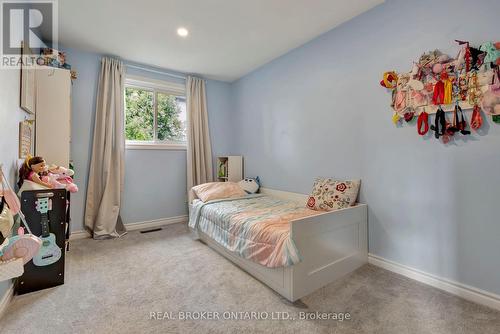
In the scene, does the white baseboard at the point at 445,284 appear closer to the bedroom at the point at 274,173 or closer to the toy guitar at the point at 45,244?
the bedroom at the point at 274,173

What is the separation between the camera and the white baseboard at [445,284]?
1597mm

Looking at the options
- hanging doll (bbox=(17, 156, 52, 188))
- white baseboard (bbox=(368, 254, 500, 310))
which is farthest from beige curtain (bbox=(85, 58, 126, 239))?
white baseboard (bbox=(368, 254, 500, 310))

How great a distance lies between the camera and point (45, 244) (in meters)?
1.85

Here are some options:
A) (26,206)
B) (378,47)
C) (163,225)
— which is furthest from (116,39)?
(378,47)

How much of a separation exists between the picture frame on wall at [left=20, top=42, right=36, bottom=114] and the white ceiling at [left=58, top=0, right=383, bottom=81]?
0.61 m

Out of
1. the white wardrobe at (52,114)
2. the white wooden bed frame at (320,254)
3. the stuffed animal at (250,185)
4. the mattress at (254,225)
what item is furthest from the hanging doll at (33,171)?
the stuffed animal at (250,185)

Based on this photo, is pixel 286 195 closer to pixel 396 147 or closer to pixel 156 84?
pixel 396 147

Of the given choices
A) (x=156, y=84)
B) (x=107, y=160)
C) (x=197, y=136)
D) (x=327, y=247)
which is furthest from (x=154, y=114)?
(x=327, y=247)

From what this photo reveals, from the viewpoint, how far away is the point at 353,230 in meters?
2.14

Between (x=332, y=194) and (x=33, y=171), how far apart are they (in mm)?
2715

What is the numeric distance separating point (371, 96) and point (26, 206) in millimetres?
3085

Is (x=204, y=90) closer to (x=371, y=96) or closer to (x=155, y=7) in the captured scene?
(x=155, y=7)

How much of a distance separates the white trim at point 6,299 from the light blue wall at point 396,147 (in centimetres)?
276

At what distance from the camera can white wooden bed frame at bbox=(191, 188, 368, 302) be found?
5.55 ft
